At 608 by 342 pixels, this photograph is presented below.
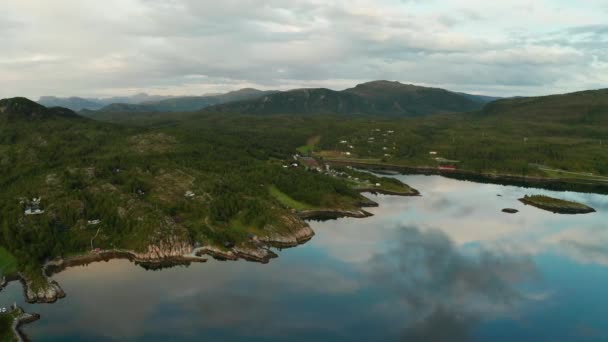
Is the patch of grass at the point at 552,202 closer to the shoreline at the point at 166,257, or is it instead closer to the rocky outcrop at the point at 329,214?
the rocky outcrop at the point at 329,214

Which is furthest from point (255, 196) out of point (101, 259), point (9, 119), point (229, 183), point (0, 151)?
point (9, 119)

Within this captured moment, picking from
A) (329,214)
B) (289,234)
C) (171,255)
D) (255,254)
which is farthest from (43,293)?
(329,214)

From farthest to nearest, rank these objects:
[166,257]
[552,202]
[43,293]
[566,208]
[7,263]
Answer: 1. [552,202]
2. [566,208]
3. [166,257]
4. [7,263]
5. [43,293]

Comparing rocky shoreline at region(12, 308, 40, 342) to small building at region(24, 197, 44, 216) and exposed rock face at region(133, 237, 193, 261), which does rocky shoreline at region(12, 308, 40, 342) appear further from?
small building at region(24, 197, 44, 216)

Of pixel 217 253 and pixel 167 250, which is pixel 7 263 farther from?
pixel 217 253

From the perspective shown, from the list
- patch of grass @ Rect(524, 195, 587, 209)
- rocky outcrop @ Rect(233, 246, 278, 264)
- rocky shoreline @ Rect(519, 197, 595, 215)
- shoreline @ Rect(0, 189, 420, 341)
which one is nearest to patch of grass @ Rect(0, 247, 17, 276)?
shoreline @ Rect(0, 189, 420, 341)

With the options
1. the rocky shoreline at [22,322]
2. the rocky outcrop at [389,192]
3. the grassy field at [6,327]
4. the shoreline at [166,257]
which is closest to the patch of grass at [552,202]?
the rocky outcrop at [389,192]

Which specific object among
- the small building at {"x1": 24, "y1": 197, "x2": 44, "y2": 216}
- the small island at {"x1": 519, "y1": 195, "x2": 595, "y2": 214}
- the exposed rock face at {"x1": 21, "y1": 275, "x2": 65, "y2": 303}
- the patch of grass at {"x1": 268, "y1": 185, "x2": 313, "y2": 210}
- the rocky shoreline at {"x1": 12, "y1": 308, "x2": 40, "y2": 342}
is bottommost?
the rocky shoreline at {"x1": 12, "y1": 308, "x2": 40, "y2": 342}
